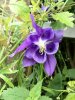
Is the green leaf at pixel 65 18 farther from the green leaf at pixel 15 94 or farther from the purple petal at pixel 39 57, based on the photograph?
the green leaf at pixel 15 94

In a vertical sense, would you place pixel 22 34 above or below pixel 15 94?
above

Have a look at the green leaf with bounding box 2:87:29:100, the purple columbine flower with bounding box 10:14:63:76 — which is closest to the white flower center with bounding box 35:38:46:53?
the purple columbine flower with bounding box 10:14:63:76

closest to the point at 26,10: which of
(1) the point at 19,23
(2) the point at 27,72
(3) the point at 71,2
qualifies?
(1) the point at 19,23

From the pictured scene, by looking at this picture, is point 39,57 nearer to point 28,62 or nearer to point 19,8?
point 28,62

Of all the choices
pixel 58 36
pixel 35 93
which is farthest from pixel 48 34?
pixel 35 93

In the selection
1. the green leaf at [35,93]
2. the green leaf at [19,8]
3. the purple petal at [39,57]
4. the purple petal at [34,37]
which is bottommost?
the green leaf at [35,93]

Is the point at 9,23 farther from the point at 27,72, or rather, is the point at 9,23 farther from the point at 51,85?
the point at 27,72

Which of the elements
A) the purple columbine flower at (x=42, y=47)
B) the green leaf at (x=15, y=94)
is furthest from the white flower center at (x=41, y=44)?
the green leaf at (x=15, y=94)
